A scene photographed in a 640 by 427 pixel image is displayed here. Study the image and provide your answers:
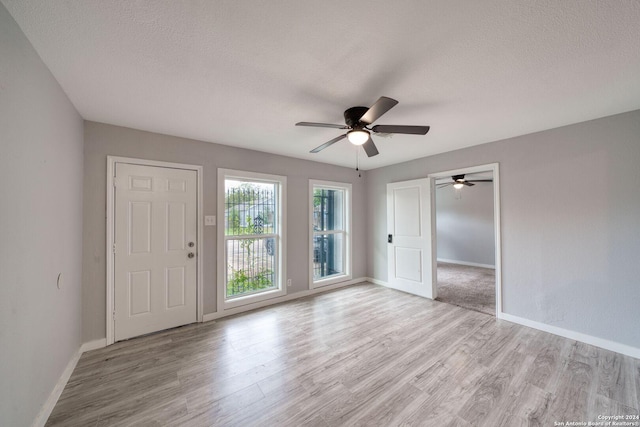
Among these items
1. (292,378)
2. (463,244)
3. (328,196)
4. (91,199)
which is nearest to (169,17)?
(91,199)

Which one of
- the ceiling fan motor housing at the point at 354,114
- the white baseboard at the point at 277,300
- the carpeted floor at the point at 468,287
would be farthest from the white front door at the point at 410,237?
the ceiling fan motor housing at the point at 354,114

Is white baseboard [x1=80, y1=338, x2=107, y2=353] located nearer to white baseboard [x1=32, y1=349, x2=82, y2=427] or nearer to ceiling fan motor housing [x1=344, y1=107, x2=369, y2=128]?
white baseboard [x1=32, y1=349, x2=82, y2=427]

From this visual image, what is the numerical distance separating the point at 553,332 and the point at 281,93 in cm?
400

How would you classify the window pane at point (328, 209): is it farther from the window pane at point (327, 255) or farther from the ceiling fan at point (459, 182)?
the ceiling fan at point (459, 182)

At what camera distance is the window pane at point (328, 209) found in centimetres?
461

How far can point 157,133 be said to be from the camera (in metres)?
2.92

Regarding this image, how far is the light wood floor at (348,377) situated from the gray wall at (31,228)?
468 mm

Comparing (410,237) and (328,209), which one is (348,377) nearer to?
(410,237)

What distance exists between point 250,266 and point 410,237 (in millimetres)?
2817

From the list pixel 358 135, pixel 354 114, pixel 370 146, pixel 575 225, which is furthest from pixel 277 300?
pixel 575 225

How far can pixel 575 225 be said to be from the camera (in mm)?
2701

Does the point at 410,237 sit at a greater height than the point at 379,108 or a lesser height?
lesser

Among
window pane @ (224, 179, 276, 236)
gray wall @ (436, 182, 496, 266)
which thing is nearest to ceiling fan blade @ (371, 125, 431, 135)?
window pane @ (224, 179, 276, 236)

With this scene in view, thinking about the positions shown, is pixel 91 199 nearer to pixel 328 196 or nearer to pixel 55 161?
pixel 55 161
